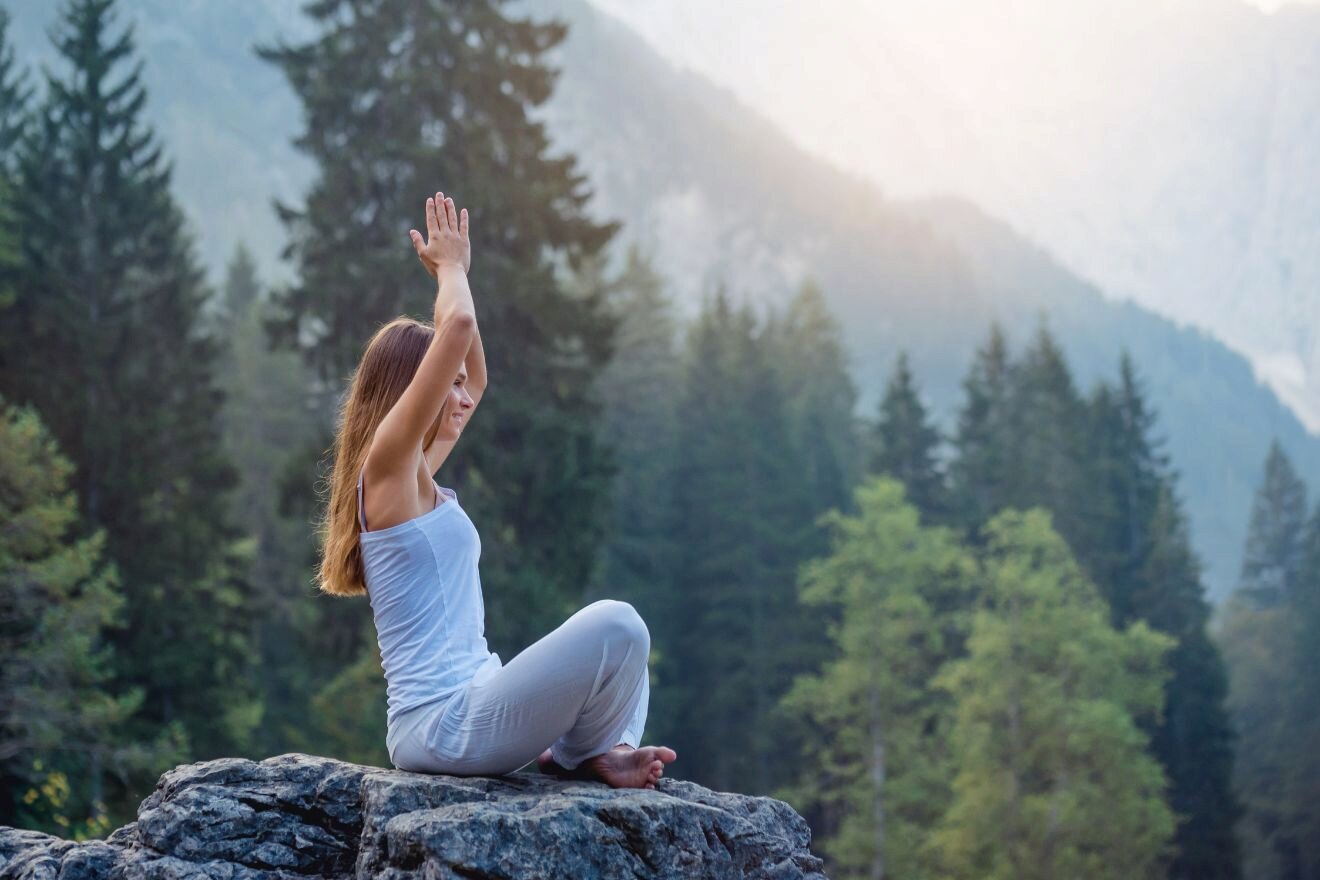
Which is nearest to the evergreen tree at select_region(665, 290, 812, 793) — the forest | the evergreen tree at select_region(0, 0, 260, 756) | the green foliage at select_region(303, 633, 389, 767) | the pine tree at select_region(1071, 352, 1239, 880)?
the forest

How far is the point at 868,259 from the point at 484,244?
9687 centimetres

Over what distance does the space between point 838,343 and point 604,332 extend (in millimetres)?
33449

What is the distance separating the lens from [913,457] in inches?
1658

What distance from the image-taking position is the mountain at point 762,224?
110125mm

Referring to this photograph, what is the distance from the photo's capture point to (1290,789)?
3697 centimetres

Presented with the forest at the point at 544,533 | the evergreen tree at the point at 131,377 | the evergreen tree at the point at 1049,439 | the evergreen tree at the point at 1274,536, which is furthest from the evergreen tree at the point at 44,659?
the evergreen tree at the point at 1274,536

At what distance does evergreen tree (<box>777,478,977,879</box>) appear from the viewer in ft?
98.4

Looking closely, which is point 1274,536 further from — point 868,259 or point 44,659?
point 868,259

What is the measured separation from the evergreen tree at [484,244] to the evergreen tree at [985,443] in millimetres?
20308

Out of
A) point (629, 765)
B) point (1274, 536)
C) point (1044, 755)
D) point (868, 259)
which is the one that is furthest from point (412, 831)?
point (868, 259)

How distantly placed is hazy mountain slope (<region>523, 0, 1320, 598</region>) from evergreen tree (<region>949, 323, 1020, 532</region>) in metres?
49.4

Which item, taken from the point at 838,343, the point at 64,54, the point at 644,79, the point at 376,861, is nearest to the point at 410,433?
the point at 376,861

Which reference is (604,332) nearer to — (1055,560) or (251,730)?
(251,730)

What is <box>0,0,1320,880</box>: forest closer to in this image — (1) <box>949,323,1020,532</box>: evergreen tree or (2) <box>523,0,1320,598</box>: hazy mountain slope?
(1) <box>949,323,1020,532</box>: evergreen tree
